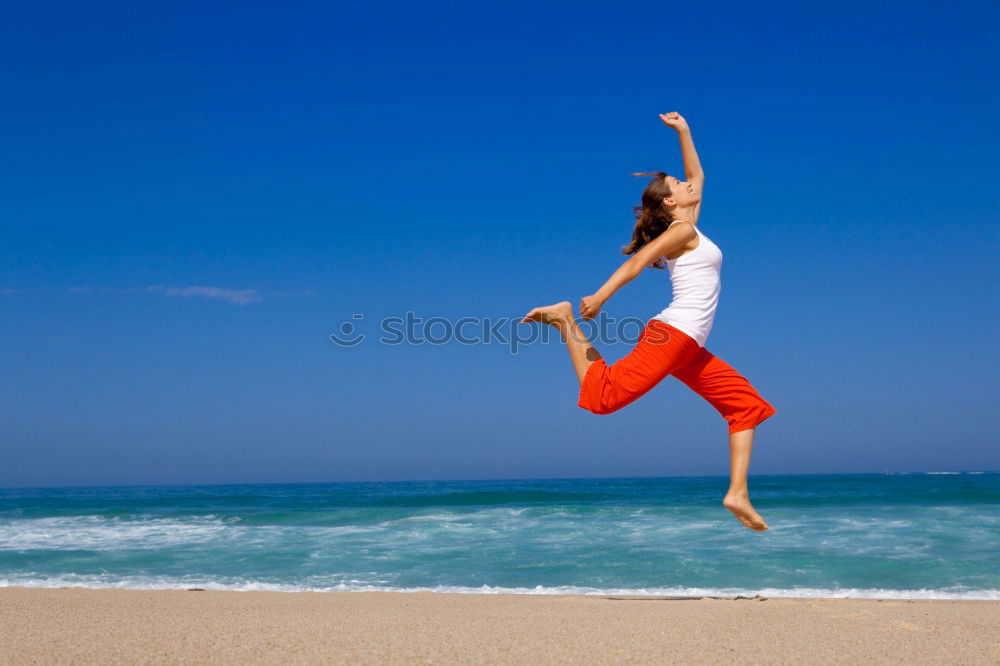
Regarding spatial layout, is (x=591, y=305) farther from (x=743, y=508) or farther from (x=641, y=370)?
(x=743, y=508)

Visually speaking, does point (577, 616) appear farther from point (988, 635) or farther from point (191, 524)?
point (191, 524)

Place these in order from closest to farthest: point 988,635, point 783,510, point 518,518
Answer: point 988,635 < point 518,518 < point 783,510

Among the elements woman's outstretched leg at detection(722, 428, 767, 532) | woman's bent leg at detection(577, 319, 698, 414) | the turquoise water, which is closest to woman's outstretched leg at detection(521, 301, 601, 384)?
woman's bent leg at detection(577, 319, 698, 414)

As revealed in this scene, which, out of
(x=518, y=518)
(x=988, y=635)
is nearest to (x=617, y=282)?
(x=988, y=635)

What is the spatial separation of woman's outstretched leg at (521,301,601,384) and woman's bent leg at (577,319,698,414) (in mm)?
193

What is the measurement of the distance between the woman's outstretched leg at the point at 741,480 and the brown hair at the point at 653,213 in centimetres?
96

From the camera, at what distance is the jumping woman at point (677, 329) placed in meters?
3.98

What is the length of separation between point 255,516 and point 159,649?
45.6ft

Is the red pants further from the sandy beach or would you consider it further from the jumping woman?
the sandy beach

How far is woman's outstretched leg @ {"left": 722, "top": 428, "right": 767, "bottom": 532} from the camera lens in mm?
4125

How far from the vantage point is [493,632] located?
16.5ft

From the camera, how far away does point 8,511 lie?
71.9 ft

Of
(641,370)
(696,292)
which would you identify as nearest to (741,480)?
(641,370)

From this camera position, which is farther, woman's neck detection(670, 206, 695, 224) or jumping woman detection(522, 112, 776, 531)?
woman's neck detection(670, 206, 695, 224)
